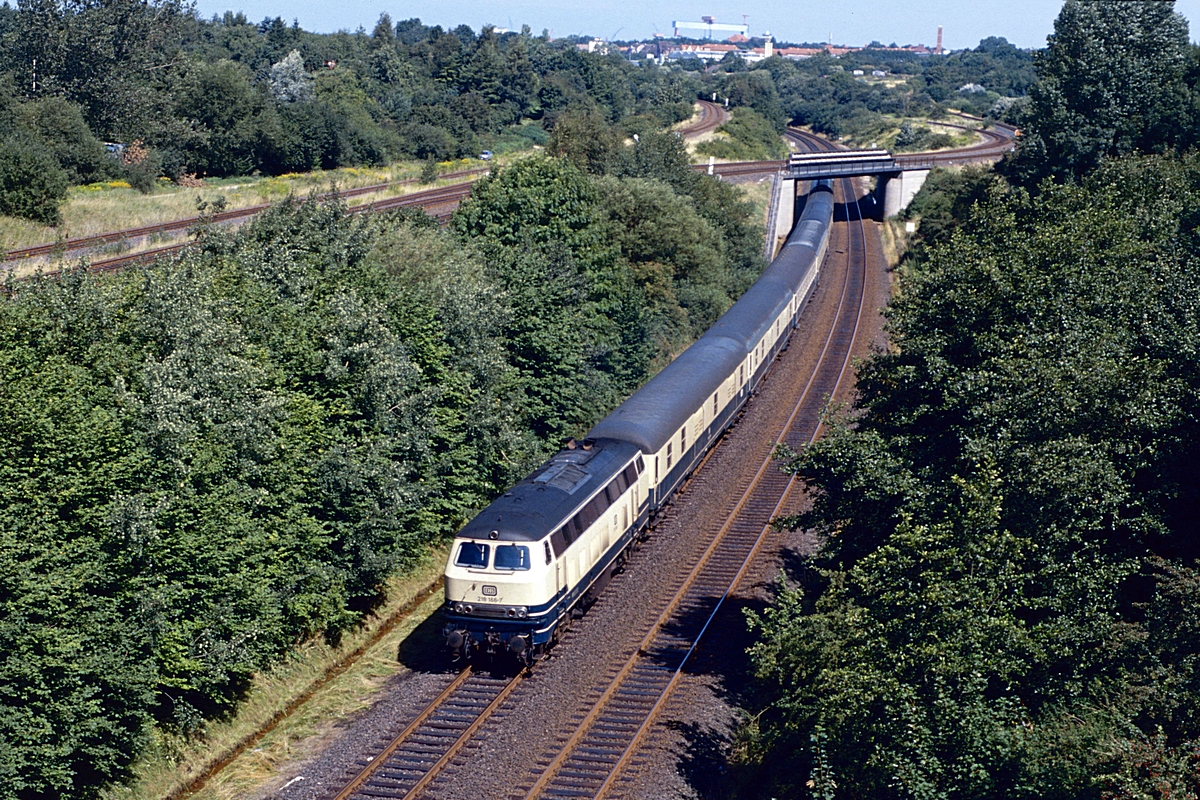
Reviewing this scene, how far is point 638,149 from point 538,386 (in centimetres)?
3322

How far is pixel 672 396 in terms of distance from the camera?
3084cm

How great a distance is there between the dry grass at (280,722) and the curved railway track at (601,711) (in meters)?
1.74

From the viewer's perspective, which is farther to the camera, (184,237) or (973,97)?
(973,97)

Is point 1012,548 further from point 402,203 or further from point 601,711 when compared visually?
point 402,203

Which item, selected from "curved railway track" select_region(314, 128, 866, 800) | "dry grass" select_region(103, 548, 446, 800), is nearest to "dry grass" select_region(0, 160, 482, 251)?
"dry grass" select_region(103, 548, 446, 800)

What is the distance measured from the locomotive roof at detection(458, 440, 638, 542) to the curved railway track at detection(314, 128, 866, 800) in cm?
314

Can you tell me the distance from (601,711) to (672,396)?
40.1 ft

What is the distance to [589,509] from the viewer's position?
23203 millimetres

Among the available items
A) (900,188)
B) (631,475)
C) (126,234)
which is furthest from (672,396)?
(900,188)

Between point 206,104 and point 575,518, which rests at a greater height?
point 206,104

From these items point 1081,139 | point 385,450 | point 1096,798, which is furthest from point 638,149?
point 1096,798

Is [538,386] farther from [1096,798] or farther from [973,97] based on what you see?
[973,97]

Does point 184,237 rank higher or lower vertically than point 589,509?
higher

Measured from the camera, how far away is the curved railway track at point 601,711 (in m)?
18.0
